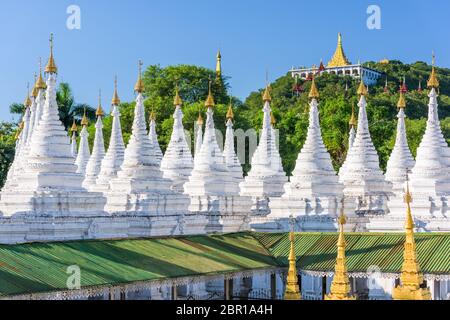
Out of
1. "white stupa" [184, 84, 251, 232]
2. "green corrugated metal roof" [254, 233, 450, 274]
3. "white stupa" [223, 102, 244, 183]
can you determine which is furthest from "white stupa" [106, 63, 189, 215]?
"white stupa" [223, 102, 244, 183]

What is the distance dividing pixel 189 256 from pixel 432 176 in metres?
12.8

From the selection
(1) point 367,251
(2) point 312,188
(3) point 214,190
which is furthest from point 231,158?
(1) point 367,251

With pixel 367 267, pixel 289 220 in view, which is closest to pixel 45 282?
pixel 367 267

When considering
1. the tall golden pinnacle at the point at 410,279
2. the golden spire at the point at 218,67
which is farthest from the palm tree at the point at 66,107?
the tall golden pinnacle at the point at 410,279

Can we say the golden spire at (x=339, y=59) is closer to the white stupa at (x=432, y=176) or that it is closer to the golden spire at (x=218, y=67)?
the golden spire at (x=218, y=67)

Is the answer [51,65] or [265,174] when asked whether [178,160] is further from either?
[51,65]

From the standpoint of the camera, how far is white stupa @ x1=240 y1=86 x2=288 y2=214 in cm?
4119

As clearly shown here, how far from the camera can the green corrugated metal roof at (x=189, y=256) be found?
76.2 ft

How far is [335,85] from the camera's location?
104750mm

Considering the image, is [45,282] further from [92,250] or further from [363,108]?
[363,108]

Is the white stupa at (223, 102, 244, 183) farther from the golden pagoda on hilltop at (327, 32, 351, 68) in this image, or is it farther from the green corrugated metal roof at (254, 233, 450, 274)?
the golden pagoda on hilltop at (327, 32, 351, 68)

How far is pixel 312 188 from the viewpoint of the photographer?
37.6 m

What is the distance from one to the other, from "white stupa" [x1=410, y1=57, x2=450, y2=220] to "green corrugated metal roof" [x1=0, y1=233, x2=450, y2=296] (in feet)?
17.5

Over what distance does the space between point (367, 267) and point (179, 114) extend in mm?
15175
